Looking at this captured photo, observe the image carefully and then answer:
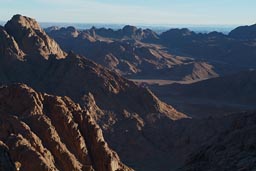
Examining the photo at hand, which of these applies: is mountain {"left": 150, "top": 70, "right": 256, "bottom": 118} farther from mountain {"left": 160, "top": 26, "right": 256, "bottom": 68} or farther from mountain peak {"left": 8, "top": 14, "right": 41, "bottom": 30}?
mountain {"left": 160, "top": 26, "right": 256, "bottom": 68}

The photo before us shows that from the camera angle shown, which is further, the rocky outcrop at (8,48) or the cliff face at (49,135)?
the rocky outcrop at (8,48)

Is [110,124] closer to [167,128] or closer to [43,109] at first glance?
[167,128]

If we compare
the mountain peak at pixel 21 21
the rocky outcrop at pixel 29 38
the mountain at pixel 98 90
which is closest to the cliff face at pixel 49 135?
the mountain at pixel 98 90

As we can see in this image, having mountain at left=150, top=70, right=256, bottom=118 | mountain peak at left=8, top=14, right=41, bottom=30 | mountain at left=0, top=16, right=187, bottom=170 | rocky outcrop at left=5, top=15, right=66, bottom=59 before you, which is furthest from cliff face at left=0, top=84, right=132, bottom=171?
mountain at left=150, top=70, right=256, bottom=118

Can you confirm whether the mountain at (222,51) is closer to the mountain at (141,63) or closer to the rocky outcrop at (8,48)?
the mountain at (141,63)

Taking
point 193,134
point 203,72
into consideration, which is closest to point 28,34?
point 193,134
